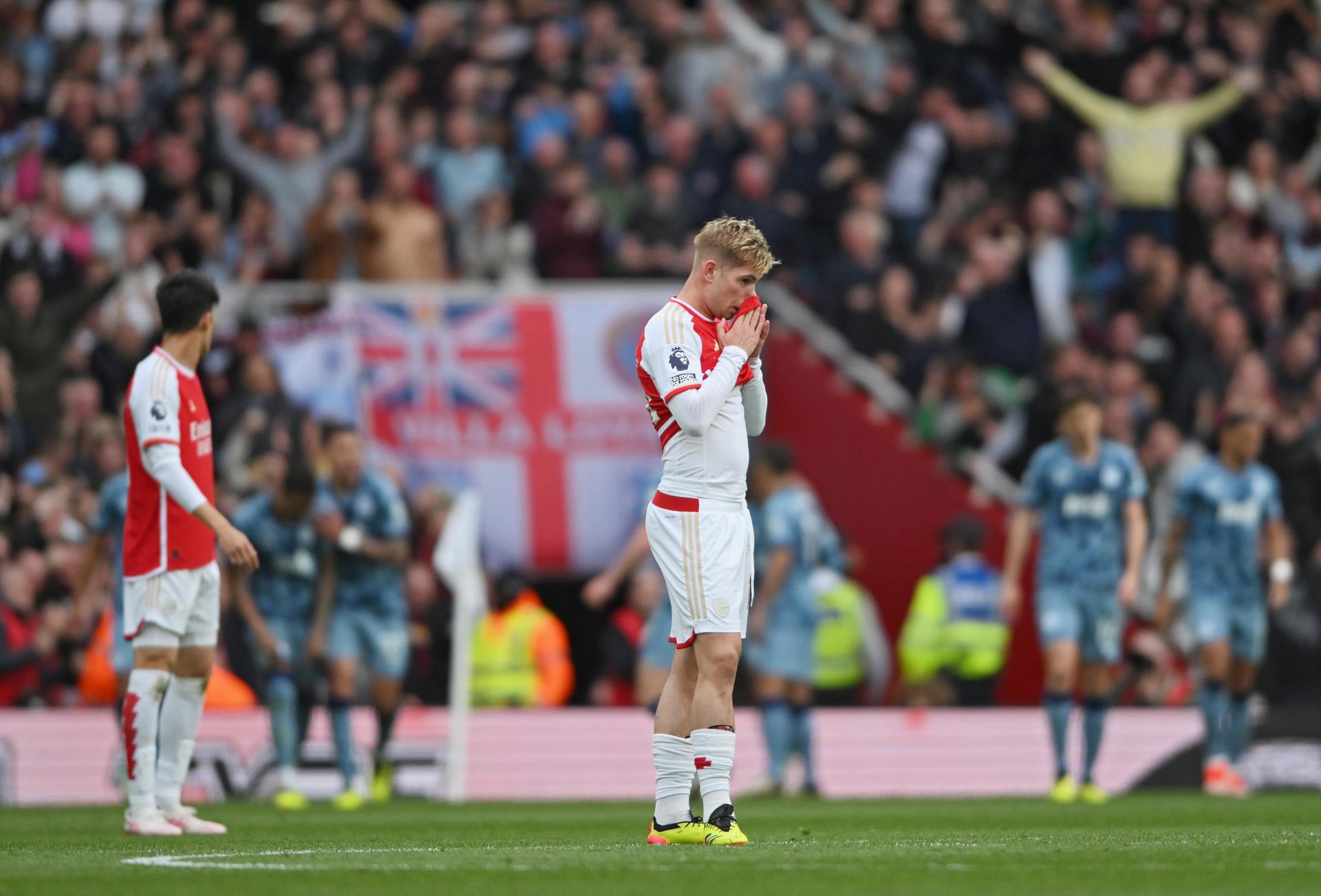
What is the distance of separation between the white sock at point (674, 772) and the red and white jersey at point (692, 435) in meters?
1.00

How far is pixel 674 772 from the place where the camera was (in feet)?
29.0

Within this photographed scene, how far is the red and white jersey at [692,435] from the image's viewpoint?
8.73 metres

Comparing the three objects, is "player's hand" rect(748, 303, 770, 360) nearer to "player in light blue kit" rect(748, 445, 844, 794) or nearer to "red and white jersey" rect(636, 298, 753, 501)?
"red and white jersey" rect(636, 298, 753, 501)

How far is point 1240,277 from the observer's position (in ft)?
66.2

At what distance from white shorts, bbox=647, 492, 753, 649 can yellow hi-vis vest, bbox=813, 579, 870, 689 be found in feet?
26.6

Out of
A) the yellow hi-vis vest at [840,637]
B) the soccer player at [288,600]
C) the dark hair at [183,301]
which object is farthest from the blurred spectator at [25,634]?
the dark hair at [183,301]

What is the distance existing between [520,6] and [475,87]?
180 cm

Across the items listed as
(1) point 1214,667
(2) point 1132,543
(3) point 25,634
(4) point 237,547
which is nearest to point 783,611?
(2) point 1132,543

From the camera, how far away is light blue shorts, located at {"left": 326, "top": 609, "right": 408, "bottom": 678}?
15.3 meters

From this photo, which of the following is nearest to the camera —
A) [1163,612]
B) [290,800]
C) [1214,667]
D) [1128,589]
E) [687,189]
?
[1128,589]

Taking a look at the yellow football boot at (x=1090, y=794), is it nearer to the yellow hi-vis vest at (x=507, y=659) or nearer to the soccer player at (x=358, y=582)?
the yellow hi-vis vest at (x=507, y=659)

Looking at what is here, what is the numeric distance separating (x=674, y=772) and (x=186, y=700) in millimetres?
2792

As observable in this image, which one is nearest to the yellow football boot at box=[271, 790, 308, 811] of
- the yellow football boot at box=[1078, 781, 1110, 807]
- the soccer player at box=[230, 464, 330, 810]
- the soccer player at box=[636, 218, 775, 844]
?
the soccer player at box=[230, 464, 330, 810]

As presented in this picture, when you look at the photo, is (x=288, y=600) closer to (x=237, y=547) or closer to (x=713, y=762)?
(x=237, y=547)
